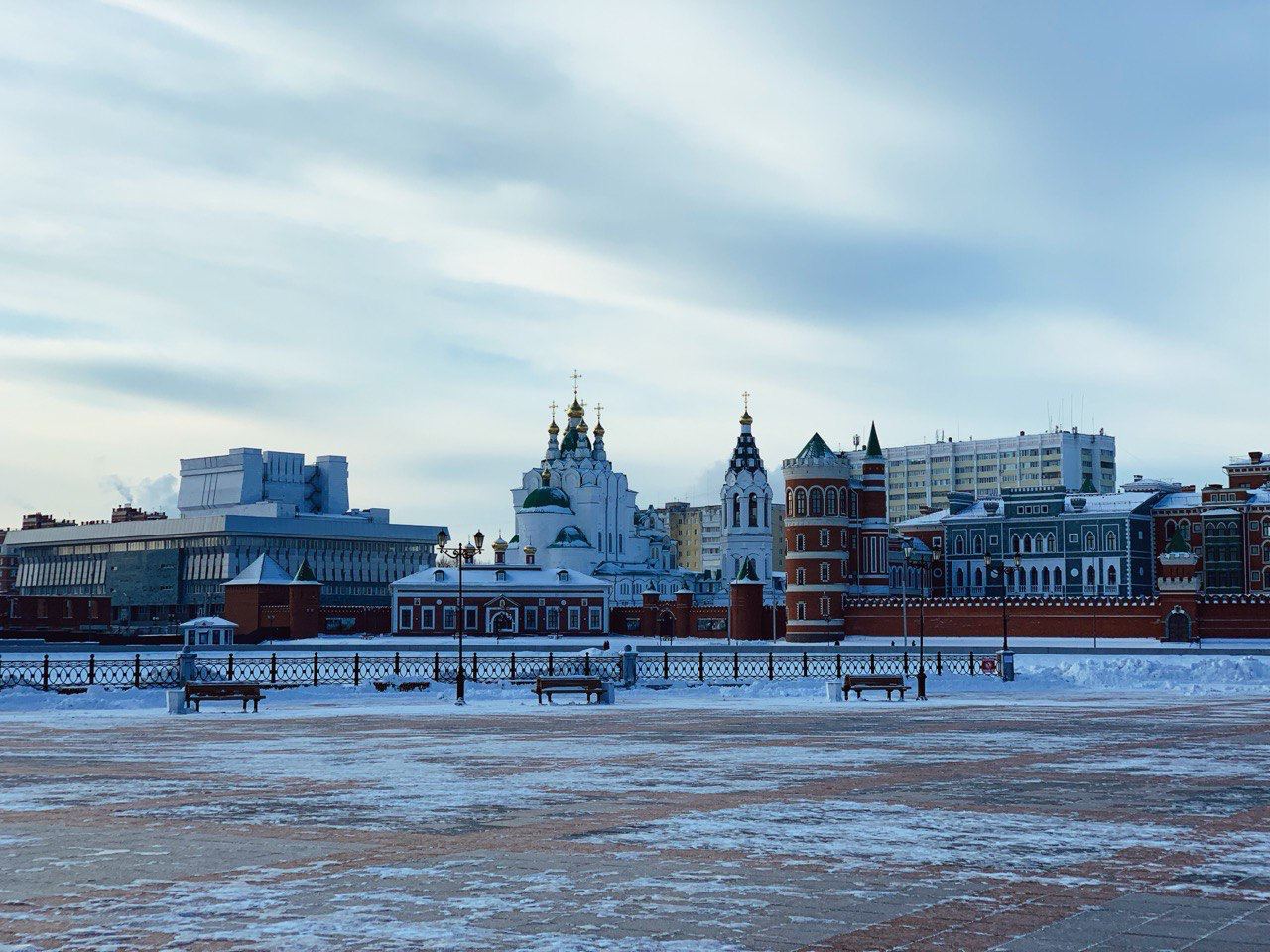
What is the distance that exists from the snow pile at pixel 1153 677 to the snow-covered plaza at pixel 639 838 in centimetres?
1888

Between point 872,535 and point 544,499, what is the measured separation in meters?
34.3

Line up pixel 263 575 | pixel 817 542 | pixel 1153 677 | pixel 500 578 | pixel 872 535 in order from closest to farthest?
pixel 1153 677, pixel 817 542, pixel 872 535, pixel 263 575, pixel 500 578

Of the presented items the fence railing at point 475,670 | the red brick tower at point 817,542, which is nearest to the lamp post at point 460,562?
the fence railing at point 475,670

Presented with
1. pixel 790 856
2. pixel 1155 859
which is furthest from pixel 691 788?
pixel 1155 859

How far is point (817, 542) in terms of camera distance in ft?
305

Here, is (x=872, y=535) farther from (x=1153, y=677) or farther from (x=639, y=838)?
(x=639, y=838)

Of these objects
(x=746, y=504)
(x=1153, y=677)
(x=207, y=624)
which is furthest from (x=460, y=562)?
(x=746, y=504)

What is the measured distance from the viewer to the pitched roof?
10275 cm

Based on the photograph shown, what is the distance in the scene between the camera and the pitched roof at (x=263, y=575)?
102750 millimetres

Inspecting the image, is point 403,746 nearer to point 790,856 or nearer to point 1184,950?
point 790,856

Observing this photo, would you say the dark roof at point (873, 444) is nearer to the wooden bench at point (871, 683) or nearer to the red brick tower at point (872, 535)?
the red brick tower at point (872, 535)

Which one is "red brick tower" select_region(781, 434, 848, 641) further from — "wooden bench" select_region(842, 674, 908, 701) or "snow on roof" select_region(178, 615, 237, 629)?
"wooden bench" select_region(842, 674, 908, 701)

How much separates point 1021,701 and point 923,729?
12.8 meters

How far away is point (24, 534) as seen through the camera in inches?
6885
